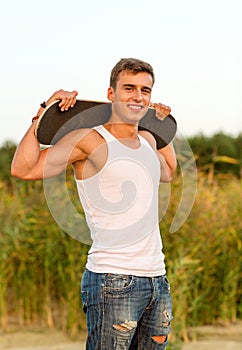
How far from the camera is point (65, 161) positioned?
85.0 inches

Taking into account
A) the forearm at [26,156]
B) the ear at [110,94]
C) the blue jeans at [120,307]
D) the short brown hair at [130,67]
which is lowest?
the blue jeans at [120,307]

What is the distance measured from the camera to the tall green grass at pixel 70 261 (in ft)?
16.0

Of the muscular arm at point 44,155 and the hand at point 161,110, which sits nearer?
the muscular arm at point 44,155

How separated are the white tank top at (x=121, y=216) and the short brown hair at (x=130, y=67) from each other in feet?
0.71

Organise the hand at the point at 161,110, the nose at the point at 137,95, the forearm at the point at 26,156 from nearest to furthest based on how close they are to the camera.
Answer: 1. the forearm at the point at 26,156
2. the nose at the point at 137,95
3. the hand at the point at 161,110

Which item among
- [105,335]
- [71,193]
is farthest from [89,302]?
[71,193]

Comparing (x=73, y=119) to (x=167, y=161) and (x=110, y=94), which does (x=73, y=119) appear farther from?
(x=167, y=161)

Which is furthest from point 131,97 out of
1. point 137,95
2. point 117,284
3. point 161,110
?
point 117,284

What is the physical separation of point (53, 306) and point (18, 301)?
Answer: 281mm

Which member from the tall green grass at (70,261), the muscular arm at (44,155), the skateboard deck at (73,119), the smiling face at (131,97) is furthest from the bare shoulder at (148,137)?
the tall green grass at (70,261)

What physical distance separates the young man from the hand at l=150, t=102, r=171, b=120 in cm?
11

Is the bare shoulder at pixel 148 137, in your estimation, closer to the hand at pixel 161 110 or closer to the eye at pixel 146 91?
the hand at pixel 161 110

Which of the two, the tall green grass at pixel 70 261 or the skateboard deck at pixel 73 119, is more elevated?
the skateboard deck at pixel 73 119

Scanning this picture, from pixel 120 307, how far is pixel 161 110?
0.70 meters
